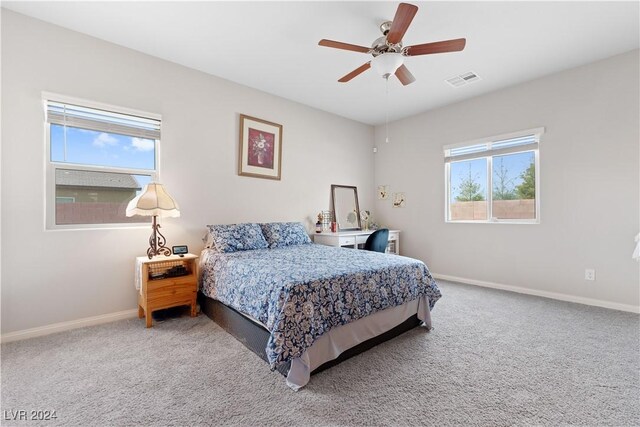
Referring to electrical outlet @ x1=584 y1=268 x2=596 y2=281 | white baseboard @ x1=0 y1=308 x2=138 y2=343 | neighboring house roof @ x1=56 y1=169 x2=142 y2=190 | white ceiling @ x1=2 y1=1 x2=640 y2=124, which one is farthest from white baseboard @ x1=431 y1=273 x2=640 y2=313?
neighboring house roof @ x1=56 y1=169 x2=142 y2=190

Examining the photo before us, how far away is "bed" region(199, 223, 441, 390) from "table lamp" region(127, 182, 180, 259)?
49cm

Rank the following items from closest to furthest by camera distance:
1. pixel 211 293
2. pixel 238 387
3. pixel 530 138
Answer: pixel 238 387, pixel 211 293, pixel 530 138

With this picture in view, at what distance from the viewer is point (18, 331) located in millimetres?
2307

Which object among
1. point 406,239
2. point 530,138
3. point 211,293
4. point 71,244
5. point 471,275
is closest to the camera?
point 71,244

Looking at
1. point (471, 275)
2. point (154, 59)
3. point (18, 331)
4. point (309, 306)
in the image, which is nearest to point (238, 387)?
point (309, 306)

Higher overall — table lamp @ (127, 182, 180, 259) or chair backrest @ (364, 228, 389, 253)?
table lamp @ (127, 182, 180, 259)

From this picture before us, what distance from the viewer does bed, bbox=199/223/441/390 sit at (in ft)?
5.68

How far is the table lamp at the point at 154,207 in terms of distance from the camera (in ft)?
8.41

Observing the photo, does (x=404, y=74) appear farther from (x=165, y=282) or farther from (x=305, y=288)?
(x=165, y=282)

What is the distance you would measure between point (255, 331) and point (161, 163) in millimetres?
2087

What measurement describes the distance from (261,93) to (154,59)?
1270 millimetres

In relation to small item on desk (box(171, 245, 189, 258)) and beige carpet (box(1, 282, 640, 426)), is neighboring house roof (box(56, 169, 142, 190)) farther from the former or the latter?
beige carpet (box(1, 282, 640, 426))

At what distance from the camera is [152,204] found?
2570mm

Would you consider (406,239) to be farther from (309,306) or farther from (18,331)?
(18,331)
